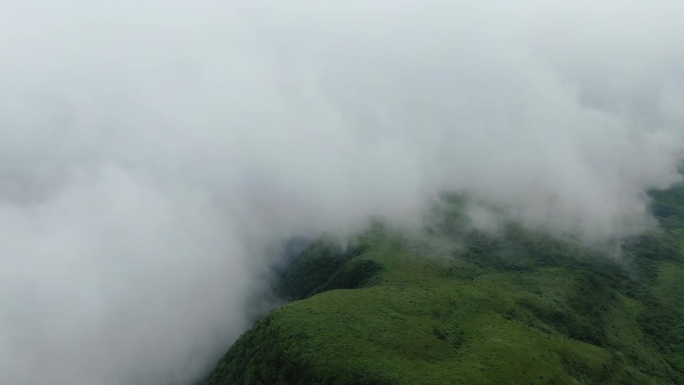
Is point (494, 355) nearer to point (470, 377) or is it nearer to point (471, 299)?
point (470, 377)

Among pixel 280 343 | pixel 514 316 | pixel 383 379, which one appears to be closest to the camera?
pixel 383 379

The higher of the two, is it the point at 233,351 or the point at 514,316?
the point at 233,351

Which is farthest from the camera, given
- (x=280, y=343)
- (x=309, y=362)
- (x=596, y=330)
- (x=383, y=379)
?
(x=596, y=330)

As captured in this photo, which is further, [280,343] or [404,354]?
[280,343]

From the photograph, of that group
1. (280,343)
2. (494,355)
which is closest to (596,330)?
(494,355)

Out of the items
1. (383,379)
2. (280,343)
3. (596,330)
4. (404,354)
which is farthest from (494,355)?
(596,330)

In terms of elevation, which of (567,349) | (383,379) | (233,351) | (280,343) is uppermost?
(233,351)

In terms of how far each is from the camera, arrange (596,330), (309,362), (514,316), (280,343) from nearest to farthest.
Answer: (309,362)
(280,343)
(514,316)
(596,330)

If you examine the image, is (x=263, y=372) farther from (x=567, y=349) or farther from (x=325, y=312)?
(x=567, y=349)

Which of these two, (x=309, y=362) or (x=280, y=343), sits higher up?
(x=280, y=343)
